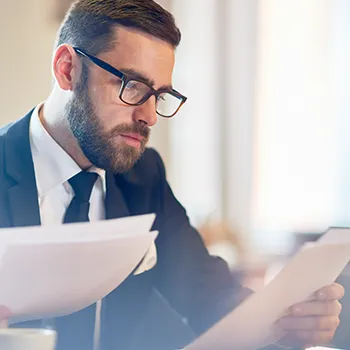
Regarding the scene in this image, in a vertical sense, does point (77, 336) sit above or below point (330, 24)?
below

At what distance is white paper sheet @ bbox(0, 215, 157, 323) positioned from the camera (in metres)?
0.53

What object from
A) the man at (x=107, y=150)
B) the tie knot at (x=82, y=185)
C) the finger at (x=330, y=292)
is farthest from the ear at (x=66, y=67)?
the finger at (x=330, y=292)

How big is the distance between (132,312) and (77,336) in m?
0.10

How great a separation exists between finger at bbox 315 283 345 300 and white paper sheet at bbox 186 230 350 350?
22 mm

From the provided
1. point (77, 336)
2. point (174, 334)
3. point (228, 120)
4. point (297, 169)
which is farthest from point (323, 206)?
point (77, 336)

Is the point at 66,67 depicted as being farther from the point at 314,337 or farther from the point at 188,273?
the point at 314,337

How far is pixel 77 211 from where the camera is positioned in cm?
71

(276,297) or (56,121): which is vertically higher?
(56,121)

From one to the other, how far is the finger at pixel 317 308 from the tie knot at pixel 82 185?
0.30 meters

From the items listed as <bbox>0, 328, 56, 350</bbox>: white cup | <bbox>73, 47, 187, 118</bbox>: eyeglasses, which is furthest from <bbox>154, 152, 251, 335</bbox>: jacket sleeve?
<bbox>0, 328, 56, 350</bbox>: white cup

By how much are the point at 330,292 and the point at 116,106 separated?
0.38 m

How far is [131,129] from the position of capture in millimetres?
728

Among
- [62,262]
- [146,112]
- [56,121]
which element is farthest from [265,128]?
[62,262]

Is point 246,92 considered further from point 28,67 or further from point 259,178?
point 28,67
